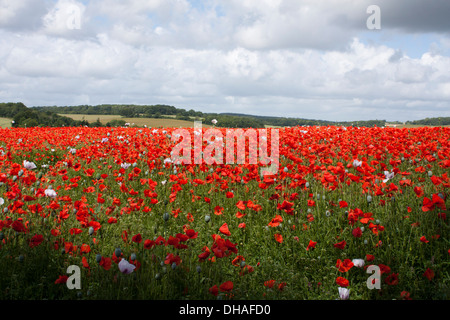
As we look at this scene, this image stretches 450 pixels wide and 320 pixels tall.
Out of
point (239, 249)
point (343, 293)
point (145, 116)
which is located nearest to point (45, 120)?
point (145, 116)

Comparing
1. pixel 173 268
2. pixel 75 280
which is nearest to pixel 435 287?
pixel 173 268

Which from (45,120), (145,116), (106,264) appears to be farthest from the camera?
(145,116)

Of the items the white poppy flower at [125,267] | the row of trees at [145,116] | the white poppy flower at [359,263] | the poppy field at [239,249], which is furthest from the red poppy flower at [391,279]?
the row of trees at [145,116]

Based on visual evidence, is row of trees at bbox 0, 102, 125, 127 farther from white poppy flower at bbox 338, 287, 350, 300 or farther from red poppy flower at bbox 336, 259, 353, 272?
white poppy flower at bbox 338, 287, 350, 300

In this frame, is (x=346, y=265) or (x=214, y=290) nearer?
(x=214, y=290)

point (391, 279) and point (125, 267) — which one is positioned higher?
point (125, 267)

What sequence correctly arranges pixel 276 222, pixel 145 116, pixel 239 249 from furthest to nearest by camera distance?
pixel 145 116
pixel 239 249
pixel 276 222

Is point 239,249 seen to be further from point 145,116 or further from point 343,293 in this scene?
point 145,116

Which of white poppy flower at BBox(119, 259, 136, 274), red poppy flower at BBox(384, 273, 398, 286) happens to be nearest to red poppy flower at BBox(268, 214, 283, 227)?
red poppy flower at BBox(384, 273, 398, 286)

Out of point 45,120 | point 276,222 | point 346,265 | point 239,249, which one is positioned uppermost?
point 45,120

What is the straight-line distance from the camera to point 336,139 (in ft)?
29.4


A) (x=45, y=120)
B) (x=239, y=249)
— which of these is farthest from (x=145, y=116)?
(x=239, y=249)

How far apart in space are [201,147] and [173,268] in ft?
16.6
